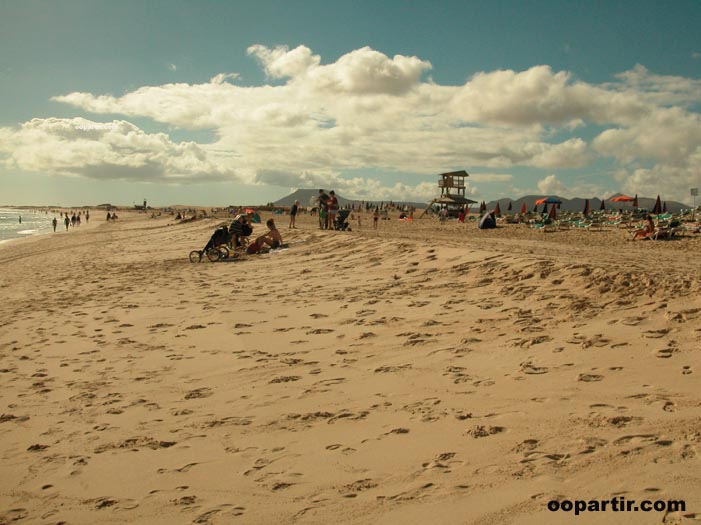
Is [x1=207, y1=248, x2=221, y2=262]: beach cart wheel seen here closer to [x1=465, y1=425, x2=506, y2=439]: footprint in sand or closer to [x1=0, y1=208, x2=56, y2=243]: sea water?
[x1=465, y1=425, x2=506, y2=439]: footprint in sand

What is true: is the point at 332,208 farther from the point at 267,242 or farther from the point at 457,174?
the point at 457,174

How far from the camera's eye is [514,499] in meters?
2.64

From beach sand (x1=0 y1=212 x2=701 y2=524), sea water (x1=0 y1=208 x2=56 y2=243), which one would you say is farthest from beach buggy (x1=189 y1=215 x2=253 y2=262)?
sea water (x1=0 y1=208 x2=56 y2=243)

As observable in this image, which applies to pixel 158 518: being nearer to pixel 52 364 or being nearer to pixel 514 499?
pixel 514 499

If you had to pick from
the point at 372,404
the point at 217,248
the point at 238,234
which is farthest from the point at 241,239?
the point at 372,404

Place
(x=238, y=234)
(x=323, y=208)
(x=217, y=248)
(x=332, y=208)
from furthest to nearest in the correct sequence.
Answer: (x=323, y=208) < (x=332, y=208) < (x=238, y=234) < (x=217, y=248)

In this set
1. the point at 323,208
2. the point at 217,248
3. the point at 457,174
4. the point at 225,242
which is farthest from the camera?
the point at 457,174

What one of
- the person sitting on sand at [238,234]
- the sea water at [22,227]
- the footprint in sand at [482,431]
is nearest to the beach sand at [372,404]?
the footprint in sand at [482,431]

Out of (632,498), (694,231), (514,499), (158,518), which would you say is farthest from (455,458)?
(694,231)

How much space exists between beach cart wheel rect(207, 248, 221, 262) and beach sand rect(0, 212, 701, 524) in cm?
600

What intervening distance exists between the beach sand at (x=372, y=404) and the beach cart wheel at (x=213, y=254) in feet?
19.7

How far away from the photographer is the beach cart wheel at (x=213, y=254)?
14.4 meters

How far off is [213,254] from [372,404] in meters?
11.2

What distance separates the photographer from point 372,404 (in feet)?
13.5
